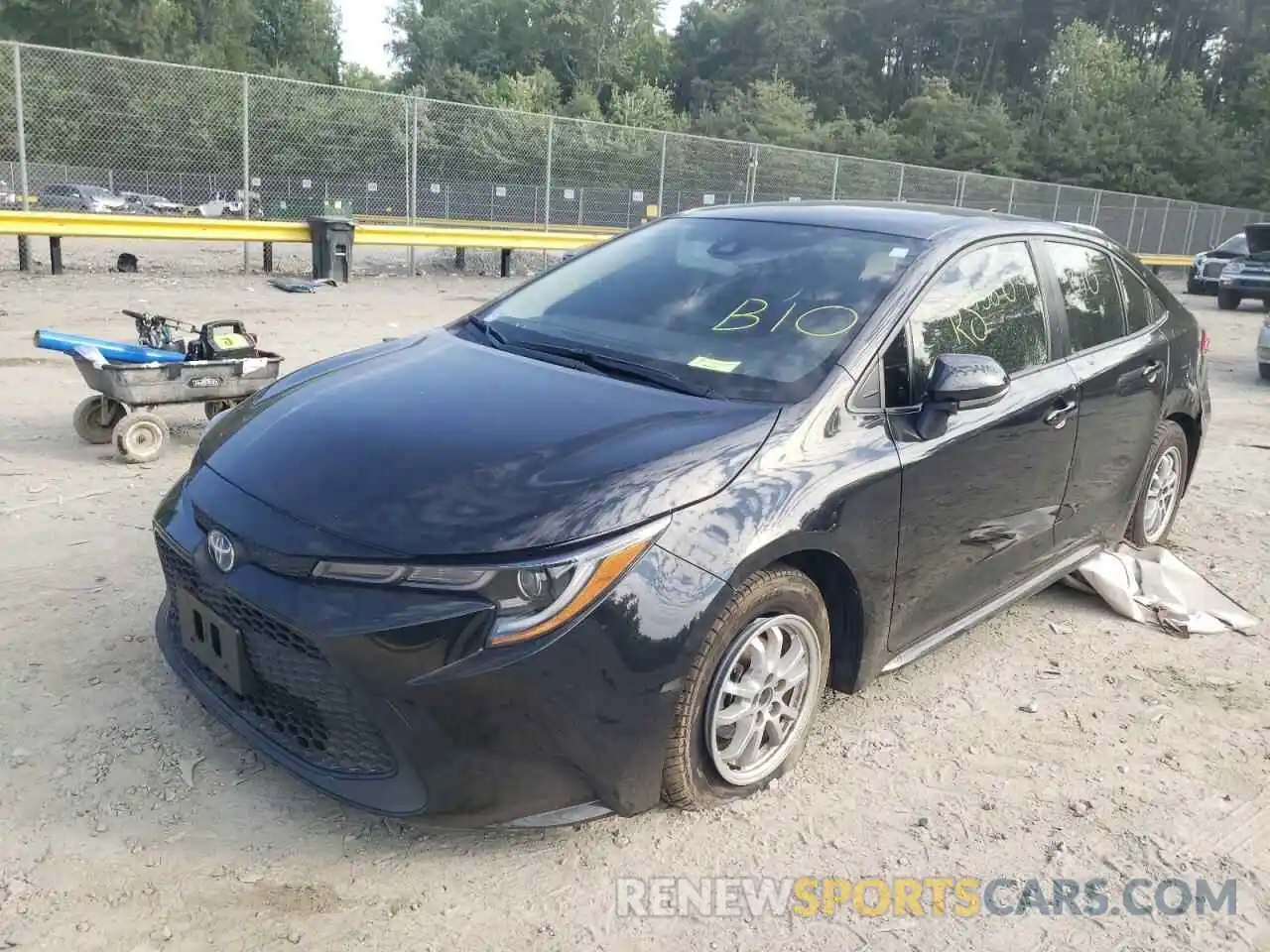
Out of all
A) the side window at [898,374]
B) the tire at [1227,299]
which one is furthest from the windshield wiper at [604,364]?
the tire at [1227,299]

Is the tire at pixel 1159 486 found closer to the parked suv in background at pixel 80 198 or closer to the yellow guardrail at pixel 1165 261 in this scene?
the parked suv in background at pixel 80 198

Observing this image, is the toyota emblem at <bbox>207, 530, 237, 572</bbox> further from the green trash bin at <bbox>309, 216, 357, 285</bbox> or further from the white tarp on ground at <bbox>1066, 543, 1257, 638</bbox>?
the green trash bin at <bbox>309, 216, 357, 285</bbox>

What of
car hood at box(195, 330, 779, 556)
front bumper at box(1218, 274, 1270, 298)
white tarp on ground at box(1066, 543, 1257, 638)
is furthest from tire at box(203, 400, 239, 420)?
front bumper at box(1218, 274, 1270, 298)

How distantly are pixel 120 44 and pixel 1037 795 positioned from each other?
198ft

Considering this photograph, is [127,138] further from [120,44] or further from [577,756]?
[120,44]

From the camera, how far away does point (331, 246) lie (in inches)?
564

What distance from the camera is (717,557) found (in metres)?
2.50

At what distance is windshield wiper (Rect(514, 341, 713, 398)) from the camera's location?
2.99 meters

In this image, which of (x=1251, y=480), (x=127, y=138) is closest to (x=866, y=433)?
(x=1251, y=480)

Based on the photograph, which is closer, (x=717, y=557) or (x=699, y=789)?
(x=717, y=557)

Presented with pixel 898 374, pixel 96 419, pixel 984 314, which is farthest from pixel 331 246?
pixel 898 374

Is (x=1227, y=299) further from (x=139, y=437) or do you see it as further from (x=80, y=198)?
(x=139, y=437)

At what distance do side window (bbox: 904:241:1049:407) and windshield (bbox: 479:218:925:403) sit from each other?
0.17 metres

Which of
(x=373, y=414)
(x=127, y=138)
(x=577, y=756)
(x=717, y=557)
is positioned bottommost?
(x=577, y=756)
